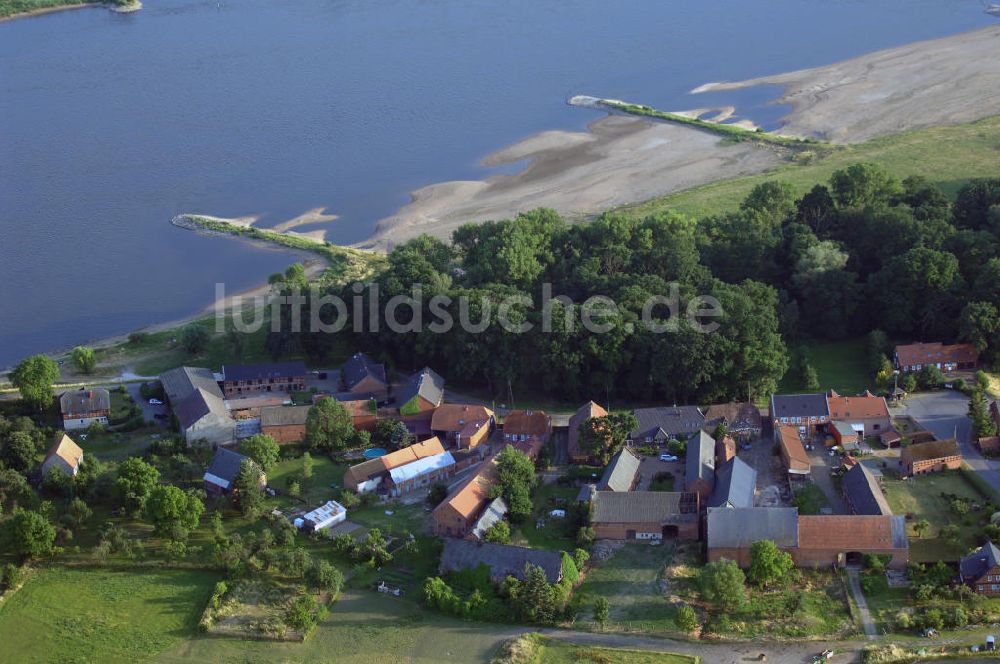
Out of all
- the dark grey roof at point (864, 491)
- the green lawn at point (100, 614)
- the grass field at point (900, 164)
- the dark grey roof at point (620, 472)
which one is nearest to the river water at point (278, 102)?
the grass field at point (900, 164)

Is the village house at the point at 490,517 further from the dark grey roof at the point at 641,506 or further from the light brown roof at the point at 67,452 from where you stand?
the light brown roof at the point at 67,452

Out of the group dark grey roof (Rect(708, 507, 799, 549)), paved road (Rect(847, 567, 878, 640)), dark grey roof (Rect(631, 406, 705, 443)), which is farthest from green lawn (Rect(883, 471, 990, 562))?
dark grey roof (Rect(631, 406, 705, 443))

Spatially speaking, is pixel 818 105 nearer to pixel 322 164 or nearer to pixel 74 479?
pixel 322 164

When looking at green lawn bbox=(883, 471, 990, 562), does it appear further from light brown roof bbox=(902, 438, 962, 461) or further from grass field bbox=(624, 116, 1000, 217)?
grass field bbox=(624, 116, 1000, 217)

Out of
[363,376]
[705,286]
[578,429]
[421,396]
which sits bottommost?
[578,429]

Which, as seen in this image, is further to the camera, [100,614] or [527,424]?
[527,424]

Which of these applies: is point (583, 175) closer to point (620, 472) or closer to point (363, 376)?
point (363, 376)

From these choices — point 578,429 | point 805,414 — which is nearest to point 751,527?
point 805,414
